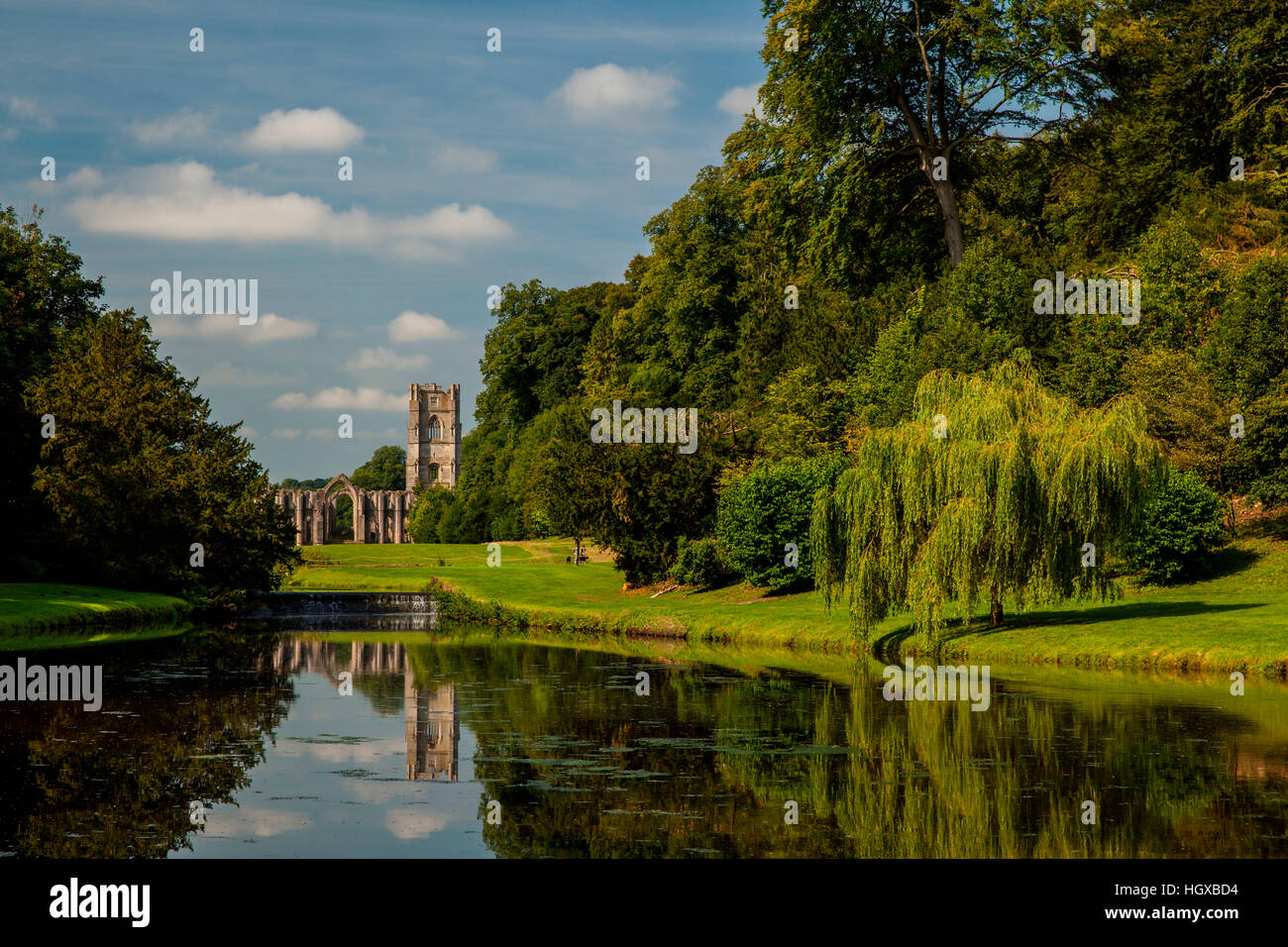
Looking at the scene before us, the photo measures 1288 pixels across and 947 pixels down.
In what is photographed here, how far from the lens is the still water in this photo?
12.2m

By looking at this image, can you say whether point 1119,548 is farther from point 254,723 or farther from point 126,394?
point 126,394

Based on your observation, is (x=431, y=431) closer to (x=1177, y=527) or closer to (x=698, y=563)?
(x=698, y=563)

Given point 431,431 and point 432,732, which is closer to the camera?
point 432,732

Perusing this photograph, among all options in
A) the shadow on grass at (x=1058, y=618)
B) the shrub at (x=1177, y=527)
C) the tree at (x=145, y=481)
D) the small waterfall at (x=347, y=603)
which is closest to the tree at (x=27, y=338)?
the tree at (x=145, y=481)

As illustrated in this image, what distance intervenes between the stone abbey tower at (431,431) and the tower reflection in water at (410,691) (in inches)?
5585

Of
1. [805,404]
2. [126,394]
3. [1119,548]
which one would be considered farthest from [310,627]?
[1119,548]

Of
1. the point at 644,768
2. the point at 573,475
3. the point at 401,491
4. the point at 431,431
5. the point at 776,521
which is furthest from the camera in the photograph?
the point at 431,431

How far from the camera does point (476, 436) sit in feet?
349

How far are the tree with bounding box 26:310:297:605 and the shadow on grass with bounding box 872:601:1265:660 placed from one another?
28.1 meters

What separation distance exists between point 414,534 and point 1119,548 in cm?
9504

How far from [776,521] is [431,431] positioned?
477ft

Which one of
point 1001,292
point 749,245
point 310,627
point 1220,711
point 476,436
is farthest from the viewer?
point 476,436

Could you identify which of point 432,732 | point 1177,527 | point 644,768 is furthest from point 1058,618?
point 644,768

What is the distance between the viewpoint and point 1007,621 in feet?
103
